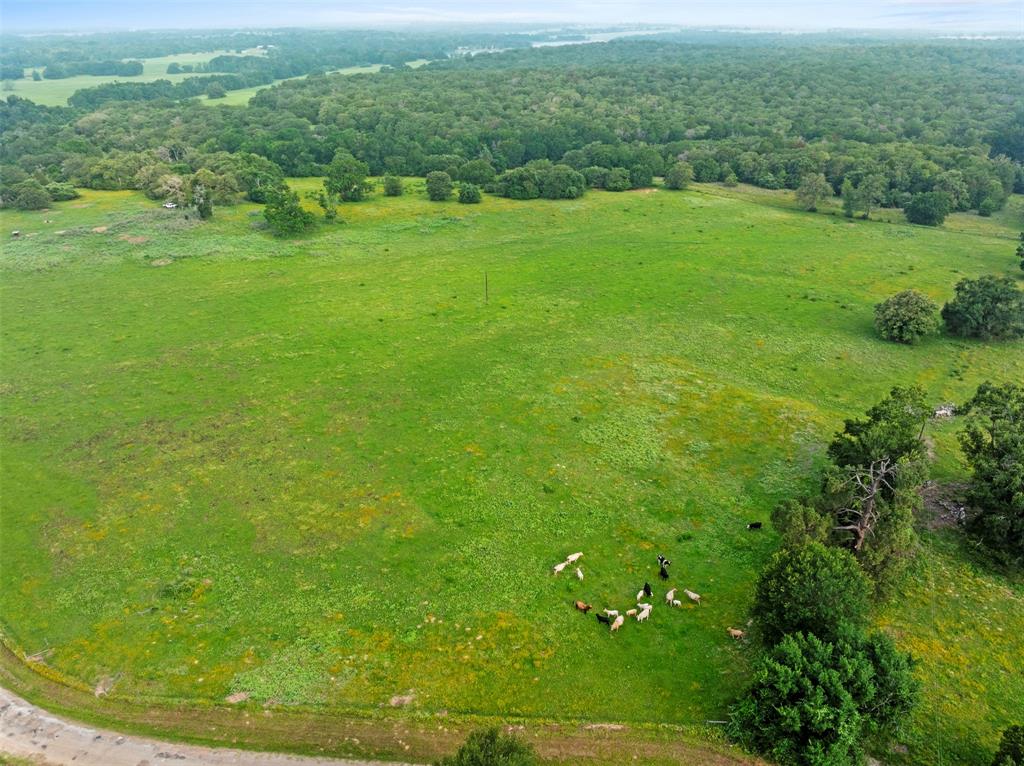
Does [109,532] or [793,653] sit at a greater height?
[793,653]

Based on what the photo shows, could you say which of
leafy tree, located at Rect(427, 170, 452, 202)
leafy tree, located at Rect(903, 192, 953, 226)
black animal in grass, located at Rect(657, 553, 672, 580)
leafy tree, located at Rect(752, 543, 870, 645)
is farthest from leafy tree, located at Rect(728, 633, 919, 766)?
leafy tree, located at Rect(427, 170, 452, 202)

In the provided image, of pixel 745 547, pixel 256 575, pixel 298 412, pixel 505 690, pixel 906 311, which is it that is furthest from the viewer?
pixel 906 311

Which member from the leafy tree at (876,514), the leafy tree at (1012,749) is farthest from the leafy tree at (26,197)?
the leafy tree at (1012,749)

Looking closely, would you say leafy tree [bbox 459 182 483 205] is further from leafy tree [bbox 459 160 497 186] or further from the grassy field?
the grassy field

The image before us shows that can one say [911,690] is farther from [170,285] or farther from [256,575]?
[170,285]

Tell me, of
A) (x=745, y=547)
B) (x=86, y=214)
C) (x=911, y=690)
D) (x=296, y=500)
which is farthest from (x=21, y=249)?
(x=911, y=690)

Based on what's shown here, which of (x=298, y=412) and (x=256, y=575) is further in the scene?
(x=298, y=412)
